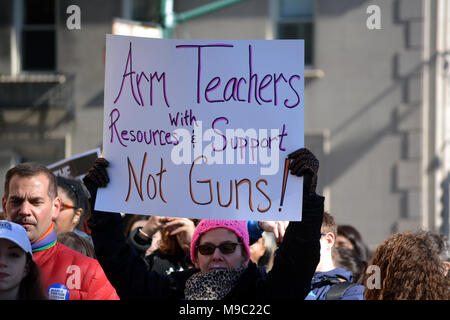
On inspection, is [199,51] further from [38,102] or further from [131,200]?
[38,102]

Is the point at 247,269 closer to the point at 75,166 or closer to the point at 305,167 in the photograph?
the point at 305,167

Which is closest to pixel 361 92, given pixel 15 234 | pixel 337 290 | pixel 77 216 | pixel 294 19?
pixel 294 19

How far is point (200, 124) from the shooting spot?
10.5 ft

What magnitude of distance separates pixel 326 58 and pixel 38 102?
407 cm

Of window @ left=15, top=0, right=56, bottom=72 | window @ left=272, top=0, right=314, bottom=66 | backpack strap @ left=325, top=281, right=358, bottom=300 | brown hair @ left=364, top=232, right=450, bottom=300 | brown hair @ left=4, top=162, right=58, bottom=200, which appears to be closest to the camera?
brown hair @ left=364, top=232, right=450, bottom=300

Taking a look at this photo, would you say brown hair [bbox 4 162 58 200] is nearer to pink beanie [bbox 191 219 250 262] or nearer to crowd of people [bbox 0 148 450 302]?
crowd of people [bbox 0 148 450 302]

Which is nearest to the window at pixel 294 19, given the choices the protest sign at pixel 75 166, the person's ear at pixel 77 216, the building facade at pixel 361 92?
the building facade at pixel 361 92

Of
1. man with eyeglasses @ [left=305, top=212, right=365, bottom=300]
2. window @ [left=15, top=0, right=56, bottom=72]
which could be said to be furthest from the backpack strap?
window @ [left=15, top=0, right=56, bottom=72]

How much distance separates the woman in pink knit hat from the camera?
9.93ft

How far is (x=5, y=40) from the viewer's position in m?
12.1

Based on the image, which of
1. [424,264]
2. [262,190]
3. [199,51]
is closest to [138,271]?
[262,190]

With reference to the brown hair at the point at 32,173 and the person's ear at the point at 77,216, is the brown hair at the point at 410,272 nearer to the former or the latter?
the brown hair at the point at 32,173

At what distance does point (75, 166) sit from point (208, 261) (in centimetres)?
242

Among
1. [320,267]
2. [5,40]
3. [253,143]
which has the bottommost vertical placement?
[320,267]
